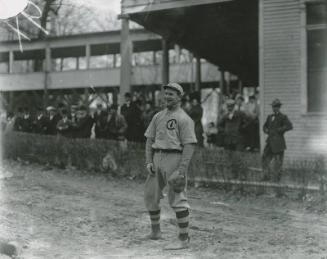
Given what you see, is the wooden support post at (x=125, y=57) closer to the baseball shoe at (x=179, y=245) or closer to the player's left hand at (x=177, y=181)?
the player's left hand at (x=177, y=181)

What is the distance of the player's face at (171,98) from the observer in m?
6.33

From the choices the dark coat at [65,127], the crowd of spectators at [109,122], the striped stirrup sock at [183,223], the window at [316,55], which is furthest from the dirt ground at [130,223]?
the window at [316,55]

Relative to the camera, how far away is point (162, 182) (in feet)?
21.4

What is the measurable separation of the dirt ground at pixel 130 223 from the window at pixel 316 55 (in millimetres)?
3325

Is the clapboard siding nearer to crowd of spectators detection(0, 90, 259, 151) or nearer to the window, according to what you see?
the window

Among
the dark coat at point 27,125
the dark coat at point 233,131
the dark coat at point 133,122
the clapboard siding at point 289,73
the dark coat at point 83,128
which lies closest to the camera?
the clapboard siding at point 289,73

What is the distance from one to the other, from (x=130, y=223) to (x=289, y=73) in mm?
6364

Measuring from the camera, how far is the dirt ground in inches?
238

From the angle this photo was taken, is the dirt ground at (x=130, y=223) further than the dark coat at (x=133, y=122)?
No

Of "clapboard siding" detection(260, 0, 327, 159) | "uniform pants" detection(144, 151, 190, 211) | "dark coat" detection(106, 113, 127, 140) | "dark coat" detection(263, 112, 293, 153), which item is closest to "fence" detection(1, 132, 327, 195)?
"dark coat" detection(263, 112, 293, 153)

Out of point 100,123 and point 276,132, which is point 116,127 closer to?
point 100,123

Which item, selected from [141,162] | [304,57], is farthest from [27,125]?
[304,57]

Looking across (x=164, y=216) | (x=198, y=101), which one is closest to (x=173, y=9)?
(x=198, y=101)

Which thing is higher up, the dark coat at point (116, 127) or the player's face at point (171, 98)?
the player's face at point (171, 98)
